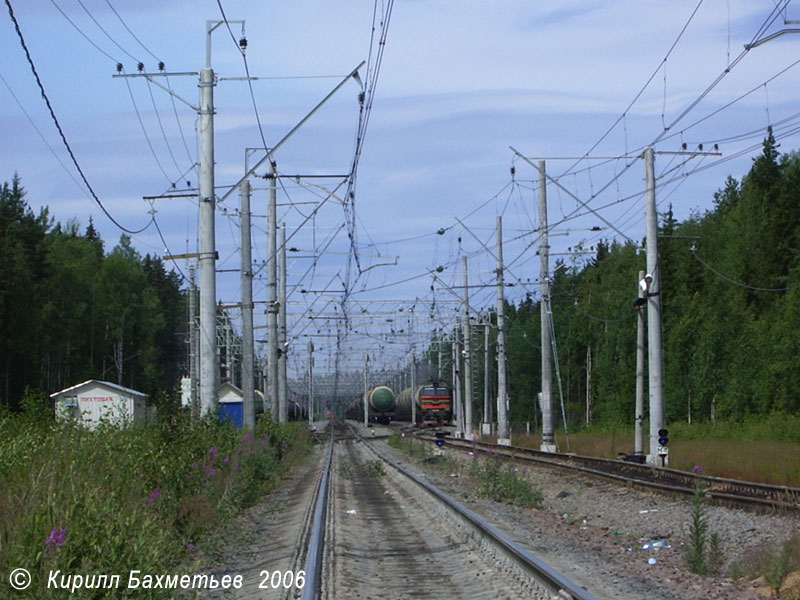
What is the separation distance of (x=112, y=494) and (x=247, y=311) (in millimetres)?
20300

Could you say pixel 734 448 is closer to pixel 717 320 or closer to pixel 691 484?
pixel 691 484

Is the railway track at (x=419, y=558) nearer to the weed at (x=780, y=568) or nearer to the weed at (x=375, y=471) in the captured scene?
the weed at (x=780, y=568)

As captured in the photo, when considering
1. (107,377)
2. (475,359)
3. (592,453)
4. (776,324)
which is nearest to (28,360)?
(107,377)

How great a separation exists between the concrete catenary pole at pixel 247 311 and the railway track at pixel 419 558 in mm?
10192

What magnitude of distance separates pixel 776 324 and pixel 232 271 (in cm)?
3305

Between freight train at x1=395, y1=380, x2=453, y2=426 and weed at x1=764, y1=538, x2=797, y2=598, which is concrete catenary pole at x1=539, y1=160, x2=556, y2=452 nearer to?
weed at x1=764, y1=538, x2=797, y2=598

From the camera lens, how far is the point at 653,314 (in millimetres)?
30188

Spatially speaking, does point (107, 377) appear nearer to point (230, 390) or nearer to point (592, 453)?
point (230, 390)

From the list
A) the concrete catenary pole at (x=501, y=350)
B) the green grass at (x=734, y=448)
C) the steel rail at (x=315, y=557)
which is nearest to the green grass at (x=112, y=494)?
the steel rail at (x=315, y=557)

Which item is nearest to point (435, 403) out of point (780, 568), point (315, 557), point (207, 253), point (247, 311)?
point (247, 311)

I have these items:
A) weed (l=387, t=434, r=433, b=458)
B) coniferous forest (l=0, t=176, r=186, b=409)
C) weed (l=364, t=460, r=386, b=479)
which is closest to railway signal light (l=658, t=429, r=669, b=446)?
weed (l=364, t=460, r=386, b=479)

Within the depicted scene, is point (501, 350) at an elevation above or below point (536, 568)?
above

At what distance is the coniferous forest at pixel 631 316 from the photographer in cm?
5722

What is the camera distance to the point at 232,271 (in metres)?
35.6
